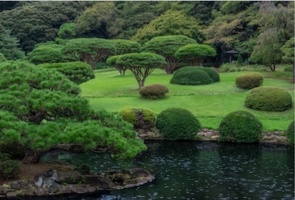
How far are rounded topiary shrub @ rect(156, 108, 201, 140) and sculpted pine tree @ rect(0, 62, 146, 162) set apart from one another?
32.0 feet

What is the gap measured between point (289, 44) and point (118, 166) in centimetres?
2388

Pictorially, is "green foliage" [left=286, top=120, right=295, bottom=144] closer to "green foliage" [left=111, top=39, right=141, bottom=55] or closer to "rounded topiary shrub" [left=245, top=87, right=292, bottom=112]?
"rounded topiary shrub" [left=245, top=87, right=292, bottom=112]

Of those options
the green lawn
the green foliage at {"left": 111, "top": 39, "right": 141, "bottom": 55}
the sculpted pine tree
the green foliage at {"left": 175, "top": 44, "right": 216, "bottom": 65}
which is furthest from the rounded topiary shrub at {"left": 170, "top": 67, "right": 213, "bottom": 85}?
the sculpted pine tree

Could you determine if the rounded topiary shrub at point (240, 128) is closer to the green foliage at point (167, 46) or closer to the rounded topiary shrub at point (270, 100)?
the rounded topiary shrub at point (270, 100)

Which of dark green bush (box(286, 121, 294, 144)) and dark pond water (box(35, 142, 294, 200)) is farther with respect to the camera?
dark green bush (box(286, 121, 294, 144))

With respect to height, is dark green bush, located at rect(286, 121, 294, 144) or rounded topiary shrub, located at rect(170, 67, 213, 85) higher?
rounded topiary shrub, located at rect(170, 67, 213, 85)

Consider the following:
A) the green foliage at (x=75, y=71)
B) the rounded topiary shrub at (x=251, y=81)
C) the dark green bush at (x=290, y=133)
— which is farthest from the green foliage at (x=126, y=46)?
the dark green bush at (x=290, y=133)

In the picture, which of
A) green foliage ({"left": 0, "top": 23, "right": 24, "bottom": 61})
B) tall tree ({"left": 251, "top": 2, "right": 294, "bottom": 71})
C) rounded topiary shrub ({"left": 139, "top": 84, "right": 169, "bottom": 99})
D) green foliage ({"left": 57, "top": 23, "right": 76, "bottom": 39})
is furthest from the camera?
green foliage ({"left": 57, "top": 23, "right": 76, "bottom": 39})

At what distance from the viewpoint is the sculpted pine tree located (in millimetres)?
17953

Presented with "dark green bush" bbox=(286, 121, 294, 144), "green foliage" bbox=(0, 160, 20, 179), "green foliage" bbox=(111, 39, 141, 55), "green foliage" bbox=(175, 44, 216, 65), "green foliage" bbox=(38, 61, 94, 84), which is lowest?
"dark green bush" bbox=(286, 121, 294, 144)

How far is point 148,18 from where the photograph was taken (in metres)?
70.8

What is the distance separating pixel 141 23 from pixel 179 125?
42086 millimetres

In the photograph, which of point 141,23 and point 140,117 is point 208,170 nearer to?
point 140,117

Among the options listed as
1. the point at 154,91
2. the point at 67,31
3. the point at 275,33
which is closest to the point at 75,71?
the point at 154,91
